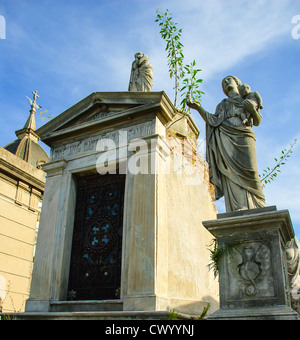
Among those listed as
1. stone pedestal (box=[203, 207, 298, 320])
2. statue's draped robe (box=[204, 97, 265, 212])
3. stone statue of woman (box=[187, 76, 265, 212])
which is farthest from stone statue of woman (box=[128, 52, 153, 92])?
stone pedestal (box=[203, 207, 298, 320])

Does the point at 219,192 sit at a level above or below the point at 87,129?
below

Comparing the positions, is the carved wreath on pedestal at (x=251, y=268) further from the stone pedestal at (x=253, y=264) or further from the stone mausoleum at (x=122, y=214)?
the stone mausoleum at (x=122, y=214)

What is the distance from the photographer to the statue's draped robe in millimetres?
4941

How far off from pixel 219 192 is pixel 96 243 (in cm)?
330

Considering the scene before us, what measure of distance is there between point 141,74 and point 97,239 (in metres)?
3.95

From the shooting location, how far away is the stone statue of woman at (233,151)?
4.95 metres

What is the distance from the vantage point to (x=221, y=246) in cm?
455

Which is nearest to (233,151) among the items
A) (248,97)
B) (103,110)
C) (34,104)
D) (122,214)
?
(248,97)

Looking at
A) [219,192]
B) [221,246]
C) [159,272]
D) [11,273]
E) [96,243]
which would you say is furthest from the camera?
[11,273]

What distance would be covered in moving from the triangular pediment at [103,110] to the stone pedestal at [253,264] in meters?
3.63

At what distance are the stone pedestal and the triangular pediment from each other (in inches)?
143

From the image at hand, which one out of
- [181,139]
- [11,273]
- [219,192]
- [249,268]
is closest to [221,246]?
[249,268]
